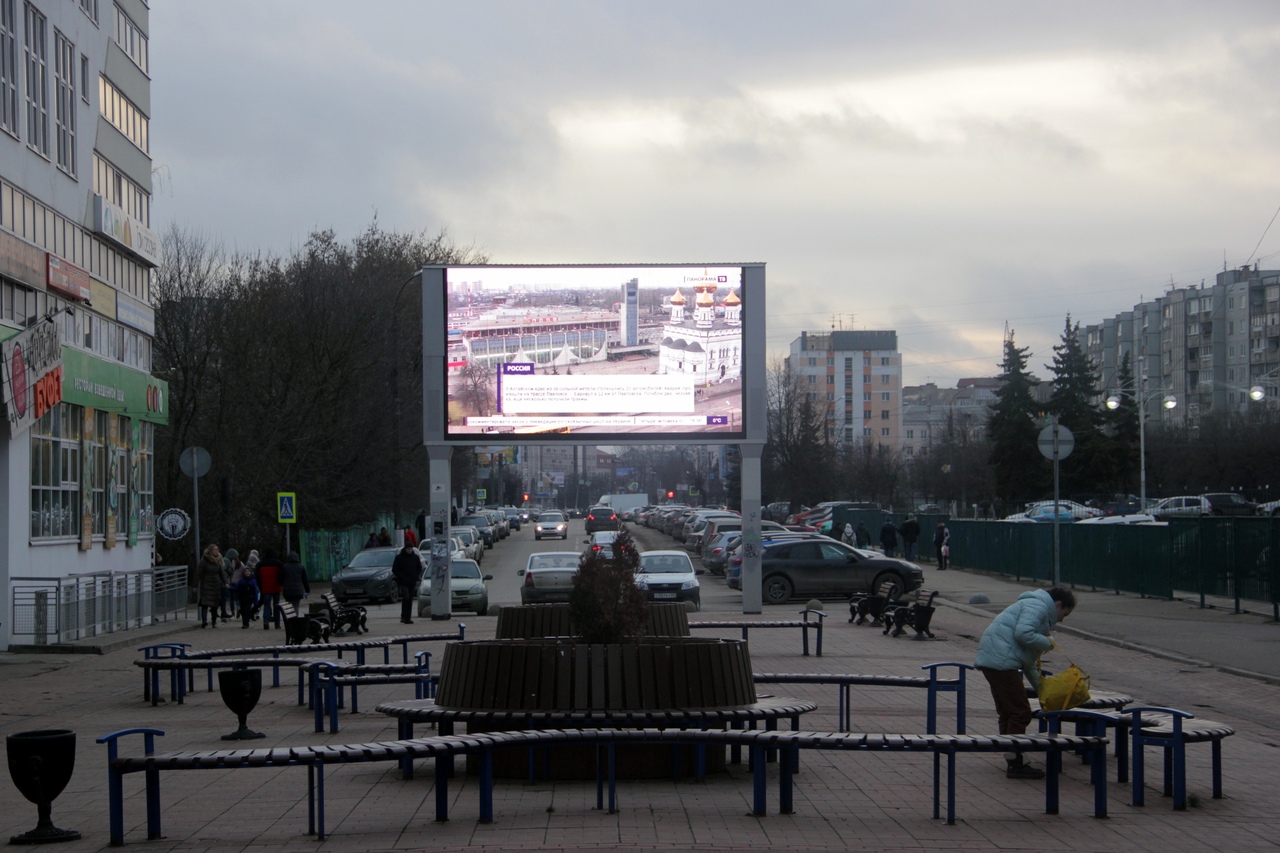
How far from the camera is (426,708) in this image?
9.74 metres

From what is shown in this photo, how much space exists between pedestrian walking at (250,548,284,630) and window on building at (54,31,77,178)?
883cm

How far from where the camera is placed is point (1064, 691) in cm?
980

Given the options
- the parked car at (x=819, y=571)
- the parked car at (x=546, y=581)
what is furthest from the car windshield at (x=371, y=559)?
the parked car at (x=819, y=571)

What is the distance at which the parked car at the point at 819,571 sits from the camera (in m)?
32.2

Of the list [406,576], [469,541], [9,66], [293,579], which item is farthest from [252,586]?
[469,541]

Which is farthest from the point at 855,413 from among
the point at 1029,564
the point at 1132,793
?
the point at 1132,793

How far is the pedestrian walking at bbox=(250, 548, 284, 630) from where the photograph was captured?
92.5ft

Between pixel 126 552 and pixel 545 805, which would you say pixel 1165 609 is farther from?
pixel 126 552

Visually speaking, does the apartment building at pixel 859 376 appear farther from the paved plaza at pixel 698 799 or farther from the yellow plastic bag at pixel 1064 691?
the yellow plastic bag at pixel 1064 691

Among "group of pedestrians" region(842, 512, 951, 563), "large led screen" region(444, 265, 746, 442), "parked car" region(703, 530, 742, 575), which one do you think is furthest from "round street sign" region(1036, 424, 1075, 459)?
"group of pedestrians" region(842, 512, 951, 563)

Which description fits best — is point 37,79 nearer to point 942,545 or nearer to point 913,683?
point 913,683

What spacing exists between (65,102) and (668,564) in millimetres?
15705

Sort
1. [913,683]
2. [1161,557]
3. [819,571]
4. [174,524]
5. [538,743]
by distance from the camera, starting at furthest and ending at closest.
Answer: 1. [819,571]
2. [174,524]
3. [1161,557]
4. [913,683]
5. [538,743]

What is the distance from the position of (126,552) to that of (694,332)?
1425 centimetres
